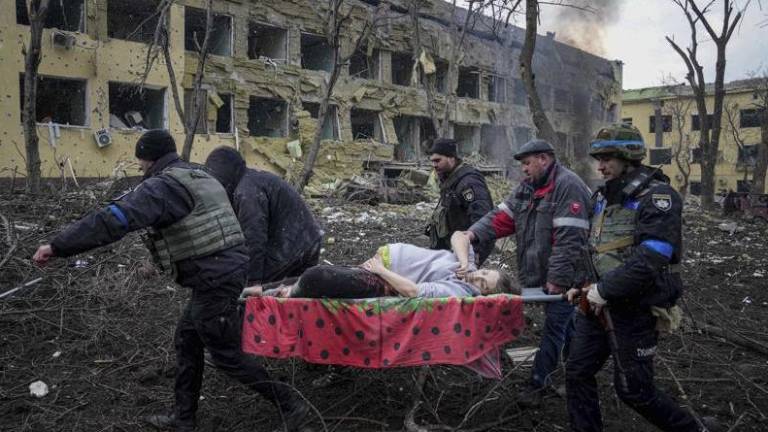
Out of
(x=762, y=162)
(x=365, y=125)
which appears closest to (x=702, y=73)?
(x=762, y=162)

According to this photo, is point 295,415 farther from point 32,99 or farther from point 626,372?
point 32,99

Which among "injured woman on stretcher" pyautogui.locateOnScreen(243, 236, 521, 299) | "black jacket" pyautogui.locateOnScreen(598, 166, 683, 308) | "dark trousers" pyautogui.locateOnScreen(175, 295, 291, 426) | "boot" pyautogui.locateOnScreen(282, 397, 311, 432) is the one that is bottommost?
"boot" pyautogui.locateOnScreen(282, 397, 311, 432)

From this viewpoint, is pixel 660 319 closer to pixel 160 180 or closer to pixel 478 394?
pixel 478 394

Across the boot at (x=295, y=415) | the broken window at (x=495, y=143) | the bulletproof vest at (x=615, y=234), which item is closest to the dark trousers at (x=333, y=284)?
the boot at (x=295, y=415)

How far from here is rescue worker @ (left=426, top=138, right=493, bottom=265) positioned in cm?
452

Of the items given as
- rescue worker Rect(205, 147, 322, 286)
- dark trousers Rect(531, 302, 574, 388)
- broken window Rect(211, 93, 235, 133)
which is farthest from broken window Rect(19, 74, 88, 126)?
dark trousers Rect(531, 302, 574, 388)

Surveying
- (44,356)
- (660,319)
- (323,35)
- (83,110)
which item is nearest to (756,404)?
(660,319)

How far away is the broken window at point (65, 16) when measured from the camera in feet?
53.8

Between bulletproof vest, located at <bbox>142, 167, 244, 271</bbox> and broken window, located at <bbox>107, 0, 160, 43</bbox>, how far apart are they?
→ 16.6 metres

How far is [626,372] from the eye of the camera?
9.45 feet

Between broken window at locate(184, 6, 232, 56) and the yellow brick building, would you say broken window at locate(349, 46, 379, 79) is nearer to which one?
broken window at locate(184, 6, 232, 56)

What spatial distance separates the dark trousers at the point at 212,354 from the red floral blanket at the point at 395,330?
0.63 ft

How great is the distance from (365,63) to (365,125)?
8.29 ft

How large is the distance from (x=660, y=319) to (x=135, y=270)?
4.73 meters
